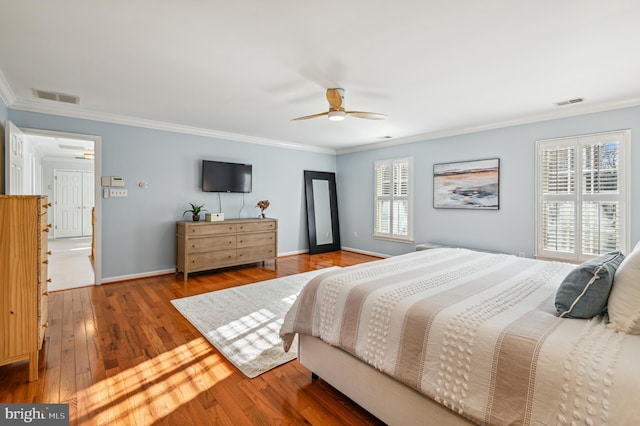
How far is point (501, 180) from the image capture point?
4.64 metres

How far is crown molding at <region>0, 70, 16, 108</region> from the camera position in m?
3.05

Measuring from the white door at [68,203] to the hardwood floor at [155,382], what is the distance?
759 cm

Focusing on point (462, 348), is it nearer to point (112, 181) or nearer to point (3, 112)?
point (112, 181)

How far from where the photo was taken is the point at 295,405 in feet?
6.04

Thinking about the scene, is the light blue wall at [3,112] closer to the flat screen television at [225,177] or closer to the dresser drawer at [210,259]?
the flat screen television at [225,177]

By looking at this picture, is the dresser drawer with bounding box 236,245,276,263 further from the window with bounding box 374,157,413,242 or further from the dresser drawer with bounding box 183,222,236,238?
the window with bounding box 374,157,413,242

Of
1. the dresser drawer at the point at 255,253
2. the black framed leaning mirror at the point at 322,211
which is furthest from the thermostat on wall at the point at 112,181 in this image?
the black framed leaning mirror at the point at 322,211

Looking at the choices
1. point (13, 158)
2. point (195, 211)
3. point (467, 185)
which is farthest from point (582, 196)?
point (13, 158)

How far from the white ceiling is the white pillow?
165cm

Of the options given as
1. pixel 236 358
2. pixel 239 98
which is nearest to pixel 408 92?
pixel 239 98

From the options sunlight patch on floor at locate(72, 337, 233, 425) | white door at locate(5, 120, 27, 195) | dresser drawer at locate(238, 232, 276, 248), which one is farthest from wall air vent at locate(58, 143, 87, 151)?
sunlight patch on floor at locate(72, 337, 233, 425)

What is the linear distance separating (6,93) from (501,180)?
6.43m

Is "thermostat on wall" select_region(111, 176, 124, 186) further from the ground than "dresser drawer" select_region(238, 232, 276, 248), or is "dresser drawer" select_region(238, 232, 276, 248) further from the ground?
"thermostat on wall" select_region(111, 176, 124, 186)

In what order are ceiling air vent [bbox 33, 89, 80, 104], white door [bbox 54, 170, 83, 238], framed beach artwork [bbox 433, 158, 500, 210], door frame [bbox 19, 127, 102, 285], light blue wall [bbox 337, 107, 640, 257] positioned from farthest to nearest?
white door [bbox 54, 170, 83, 238]
framed beach artwork [bbox 433, 158, 500, 210]
door frame [bbox 19, 127, 102, 285]
light blue wall [bbox 337, 107, 640, 257]
ceiling air vent [bbox 33, 89, 80, 104]
